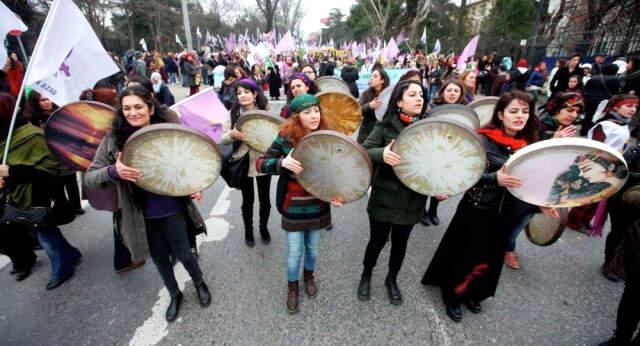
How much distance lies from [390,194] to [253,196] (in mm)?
1688

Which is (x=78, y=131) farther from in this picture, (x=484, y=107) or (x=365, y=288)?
(x=484, y=107)

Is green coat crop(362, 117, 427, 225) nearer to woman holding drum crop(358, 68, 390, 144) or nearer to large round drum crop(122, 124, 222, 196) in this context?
large round drum crop(122, 124, 222, 196)

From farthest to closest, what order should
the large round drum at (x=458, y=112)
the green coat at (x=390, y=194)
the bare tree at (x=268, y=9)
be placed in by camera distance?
the bare tree at (x=268, y=9), the large round drum at (x=458, y=112), the green coat at (x=390, y=194)

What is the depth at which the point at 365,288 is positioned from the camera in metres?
2.71

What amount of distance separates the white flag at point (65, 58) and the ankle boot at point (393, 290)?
3.02 m

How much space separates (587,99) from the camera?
804 cm

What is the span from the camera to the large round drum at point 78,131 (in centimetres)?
233

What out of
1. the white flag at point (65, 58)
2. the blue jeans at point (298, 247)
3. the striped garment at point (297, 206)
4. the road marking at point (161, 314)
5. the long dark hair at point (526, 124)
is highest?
the white flag at point (65, 58)

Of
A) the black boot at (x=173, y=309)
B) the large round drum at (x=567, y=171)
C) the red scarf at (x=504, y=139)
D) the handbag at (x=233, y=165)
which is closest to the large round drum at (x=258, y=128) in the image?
the handbag at (x=233, y=165)

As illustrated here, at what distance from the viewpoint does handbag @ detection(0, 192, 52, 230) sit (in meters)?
2.50

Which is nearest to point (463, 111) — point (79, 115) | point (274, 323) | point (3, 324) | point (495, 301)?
point (495, 301)

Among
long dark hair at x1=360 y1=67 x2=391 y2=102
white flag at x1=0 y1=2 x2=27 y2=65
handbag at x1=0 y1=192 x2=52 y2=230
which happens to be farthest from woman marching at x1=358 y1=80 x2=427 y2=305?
white flag at x1=0 y1=2 x2=27 y2=65

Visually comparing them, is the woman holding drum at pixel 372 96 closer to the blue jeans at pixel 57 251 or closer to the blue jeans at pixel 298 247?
the blue jeans at pixel 298 247

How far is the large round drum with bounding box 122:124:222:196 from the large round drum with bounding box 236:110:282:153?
888mm
